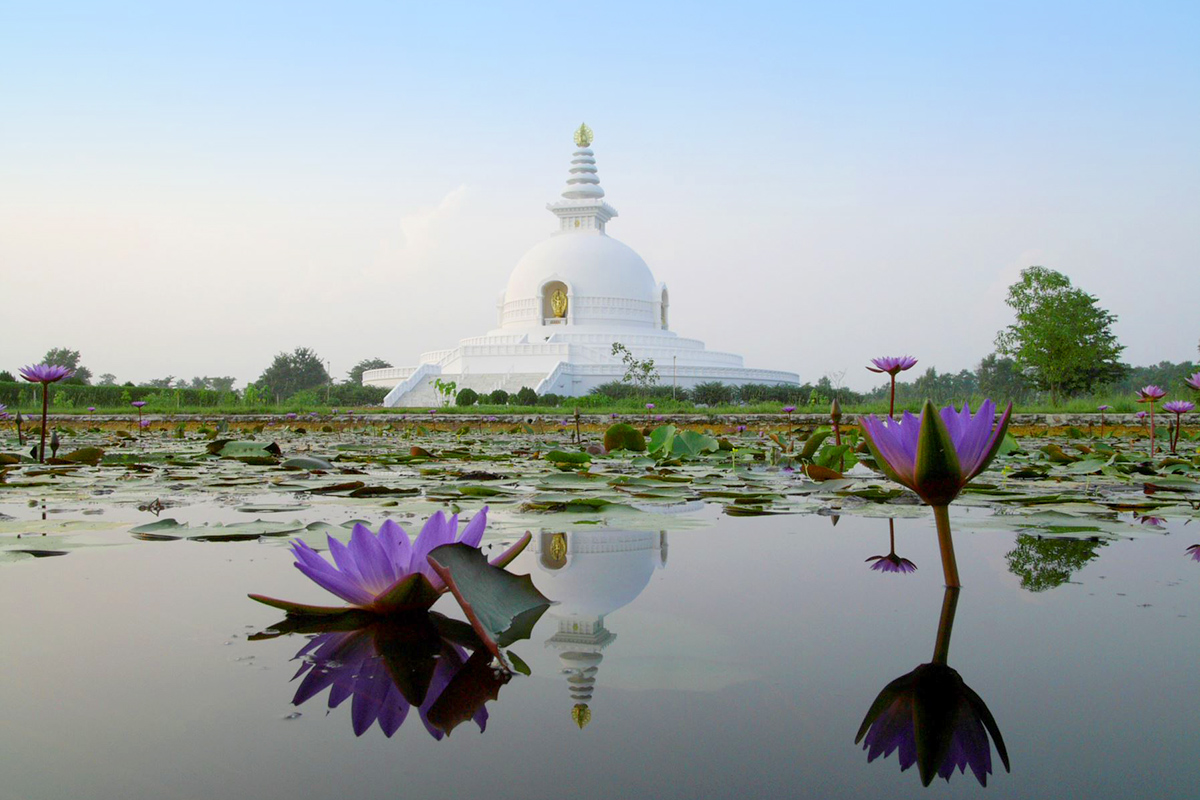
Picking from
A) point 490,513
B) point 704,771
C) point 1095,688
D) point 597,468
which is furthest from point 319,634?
point 597,468

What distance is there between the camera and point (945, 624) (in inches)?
33.2

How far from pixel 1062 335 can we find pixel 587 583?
23.6 m

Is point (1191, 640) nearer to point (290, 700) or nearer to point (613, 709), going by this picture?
point (613, 709)

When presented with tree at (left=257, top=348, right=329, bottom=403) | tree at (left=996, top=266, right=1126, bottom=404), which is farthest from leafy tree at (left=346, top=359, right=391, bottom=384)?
tree at (left=996, top=266, right=1126, bottom=404)

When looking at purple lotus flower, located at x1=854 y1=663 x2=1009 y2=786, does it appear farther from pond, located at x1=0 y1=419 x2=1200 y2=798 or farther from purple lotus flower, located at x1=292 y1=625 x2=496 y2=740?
purple lotus flower, located at x1=292 y1=625 x2=496 y2=740

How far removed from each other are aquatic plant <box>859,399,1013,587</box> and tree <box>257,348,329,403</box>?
32.7 metres

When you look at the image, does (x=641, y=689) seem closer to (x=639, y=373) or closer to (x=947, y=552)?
(x=947, y=552)

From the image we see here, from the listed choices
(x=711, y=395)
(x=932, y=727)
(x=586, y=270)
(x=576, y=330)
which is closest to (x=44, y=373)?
(x=932, y=727)

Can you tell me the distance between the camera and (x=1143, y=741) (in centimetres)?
54

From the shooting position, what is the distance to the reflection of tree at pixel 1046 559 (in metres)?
1.08

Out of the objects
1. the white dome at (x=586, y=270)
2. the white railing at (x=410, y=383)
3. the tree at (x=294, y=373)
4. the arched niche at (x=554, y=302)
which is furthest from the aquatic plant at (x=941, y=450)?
the tree at (x=294, y=373)

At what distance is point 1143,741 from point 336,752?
52 centimetres

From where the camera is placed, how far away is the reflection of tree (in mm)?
1081

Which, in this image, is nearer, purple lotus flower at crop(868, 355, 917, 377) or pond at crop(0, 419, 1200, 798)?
pond at crop(0, 419, 1200, 798)
